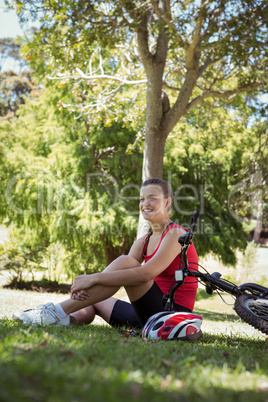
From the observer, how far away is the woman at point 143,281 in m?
3.89

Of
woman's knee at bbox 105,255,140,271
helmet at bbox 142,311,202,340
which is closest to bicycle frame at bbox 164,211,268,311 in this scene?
helmet at bbox 142,311,202,340

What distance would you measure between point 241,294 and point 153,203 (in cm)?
126

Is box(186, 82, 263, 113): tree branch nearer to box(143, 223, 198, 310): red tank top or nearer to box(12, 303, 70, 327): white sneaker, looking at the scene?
box(143, 223, 198, 310): red tank top

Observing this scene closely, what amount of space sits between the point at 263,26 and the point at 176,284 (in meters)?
7.36

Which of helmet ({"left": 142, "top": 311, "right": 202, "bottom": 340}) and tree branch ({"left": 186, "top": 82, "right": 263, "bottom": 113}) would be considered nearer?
helmet ({"left": 142, "top": 311, "right": 202, "bottom": 340})

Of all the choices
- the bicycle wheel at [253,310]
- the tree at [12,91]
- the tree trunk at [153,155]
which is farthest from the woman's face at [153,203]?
the tree at [12,91]

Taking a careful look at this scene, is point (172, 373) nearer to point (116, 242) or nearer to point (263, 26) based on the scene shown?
point (263, 26)

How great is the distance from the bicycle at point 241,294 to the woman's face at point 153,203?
23.8 inches

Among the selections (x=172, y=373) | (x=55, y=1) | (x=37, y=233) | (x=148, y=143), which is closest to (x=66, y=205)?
(x=37, y=233)

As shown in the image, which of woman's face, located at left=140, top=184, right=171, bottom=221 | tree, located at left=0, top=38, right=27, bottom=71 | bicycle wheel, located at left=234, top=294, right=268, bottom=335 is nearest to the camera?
bicycle wheel, located at left=234, top=294, right=268, bottom=335

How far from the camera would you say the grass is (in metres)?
1.66

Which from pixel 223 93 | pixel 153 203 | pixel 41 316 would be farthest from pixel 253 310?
pixel 223 93

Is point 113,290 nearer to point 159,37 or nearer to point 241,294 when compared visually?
point 241,294

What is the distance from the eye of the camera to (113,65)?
16219 millimetres
